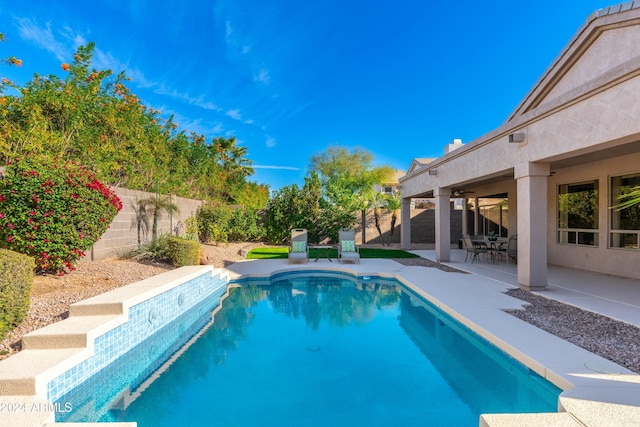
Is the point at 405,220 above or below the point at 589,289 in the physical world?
above

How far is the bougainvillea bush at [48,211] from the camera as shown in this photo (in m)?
5.98

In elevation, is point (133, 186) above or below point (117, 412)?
above

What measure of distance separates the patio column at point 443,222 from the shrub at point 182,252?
9313 mm

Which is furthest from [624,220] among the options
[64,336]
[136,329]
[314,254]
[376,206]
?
[64,336]

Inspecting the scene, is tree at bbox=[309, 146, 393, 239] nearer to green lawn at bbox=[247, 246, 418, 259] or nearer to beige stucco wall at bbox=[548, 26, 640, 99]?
green lawn at bbox=[247, 246, 418, 259]

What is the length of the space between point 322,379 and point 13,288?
4330 millimetres

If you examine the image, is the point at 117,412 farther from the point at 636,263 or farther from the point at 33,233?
the point at 636,263

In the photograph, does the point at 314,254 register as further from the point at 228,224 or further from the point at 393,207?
the point at 393,207

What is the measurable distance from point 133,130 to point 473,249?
1353 centimetres

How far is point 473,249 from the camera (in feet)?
43.6

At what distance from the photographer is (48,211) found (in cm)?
616

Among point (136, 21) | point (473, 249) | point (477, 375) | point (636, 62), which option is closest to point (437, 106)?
point (473, 249)

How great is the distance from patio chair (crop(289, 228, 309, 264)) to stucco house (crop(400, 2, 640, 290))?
18.1 feet

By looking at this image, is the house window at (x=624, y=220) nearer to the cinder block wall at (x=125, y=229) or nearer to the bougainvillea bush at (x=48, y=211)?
the bougainvillea bush at (x=48, y=211)
